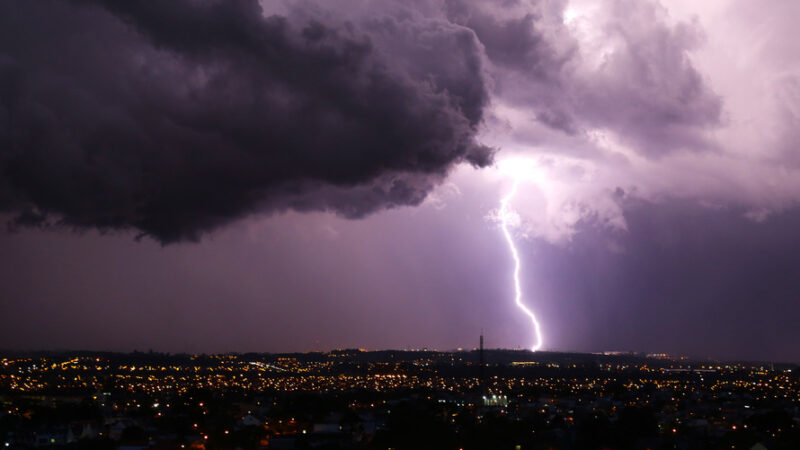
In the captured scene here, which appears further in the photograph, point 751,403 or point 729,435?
point 751,403

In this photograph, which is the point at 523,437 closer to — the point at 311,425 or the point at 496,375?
the point at 311,425

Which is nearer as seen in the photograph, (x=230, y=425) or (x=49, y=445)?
(x=49, y=445)

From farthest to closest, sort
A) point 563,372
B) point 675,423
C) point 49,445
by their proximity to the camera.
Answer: point 563,372
point 675,423
point 49,445

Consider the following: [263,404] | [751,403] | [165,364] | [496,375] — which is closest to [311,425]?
[263,404]

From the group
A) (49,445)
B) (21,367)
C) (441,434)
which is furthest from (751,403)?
(21,367)

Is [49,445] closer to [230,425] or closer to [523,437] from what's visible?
[230,425]

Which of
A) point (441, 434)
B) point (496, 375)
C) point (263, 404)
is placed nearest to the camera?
point (441, 434)

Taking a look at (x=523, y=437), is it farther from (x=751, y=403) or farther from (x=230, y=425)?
(x=751, y=403)

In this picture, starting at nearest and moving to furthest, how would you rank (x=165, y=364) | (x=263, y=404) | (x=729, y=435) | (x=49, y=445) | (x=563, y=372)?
1. (x=49, y=445)
2. (x=729, y=435)
3. (x=263, y=404)
4. (x=563, y=372)
5. (x=165, y=364)

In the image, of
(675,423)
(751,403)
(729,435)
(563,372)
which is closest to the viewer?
(729,435)
